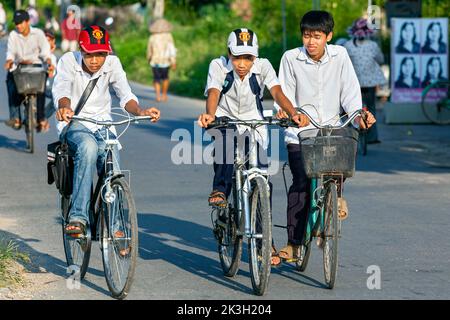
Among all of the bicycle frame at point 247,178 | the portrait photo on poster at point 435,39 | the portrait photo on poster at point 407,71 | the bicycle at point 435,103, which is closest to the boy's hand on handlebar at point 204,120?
the bicycle frame at point 247,178

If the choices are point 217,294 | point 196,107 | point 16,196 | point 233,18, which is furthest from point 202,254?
point 233,18

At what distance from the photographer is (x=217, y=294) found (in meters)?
8.05

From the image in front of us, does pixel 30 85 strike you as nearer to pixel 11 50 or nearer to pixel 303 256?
pixel 11 50

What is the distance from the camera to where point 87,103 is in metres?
8.60

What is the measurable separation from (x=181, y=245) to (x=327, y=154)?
94.9 inches

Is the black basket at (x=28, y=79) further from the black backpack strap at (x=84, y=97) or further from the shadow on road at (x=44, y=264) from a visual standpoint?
the black backpack strap at (x=84, y=97)

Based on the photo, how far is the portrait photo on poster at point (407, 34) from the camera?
2109 centimetres

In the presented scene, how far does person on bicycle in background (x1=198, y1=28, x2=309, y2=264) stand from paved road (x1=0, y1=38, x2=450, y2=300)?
70 cm

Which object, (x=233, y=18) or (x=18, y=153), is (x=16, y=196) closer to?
(x=18, y=153)

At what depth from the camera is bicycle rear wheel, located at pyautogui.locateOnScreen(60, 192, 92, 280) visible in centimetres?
839

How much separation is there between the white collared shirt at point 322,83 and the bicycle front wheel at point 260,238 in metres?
0.76

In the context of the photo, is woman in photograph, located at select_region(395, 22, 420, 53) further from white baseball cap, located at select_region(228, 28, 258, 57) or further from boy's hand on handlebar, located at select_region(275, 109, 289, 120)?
boy's hand on handlebar, located at select_region(275, 109, 289, 120)

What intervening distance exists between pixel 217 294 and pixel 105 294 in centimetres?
72

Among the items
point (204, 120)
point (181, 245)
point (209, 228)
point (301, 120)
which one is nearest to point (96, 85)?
point (204, 120)
